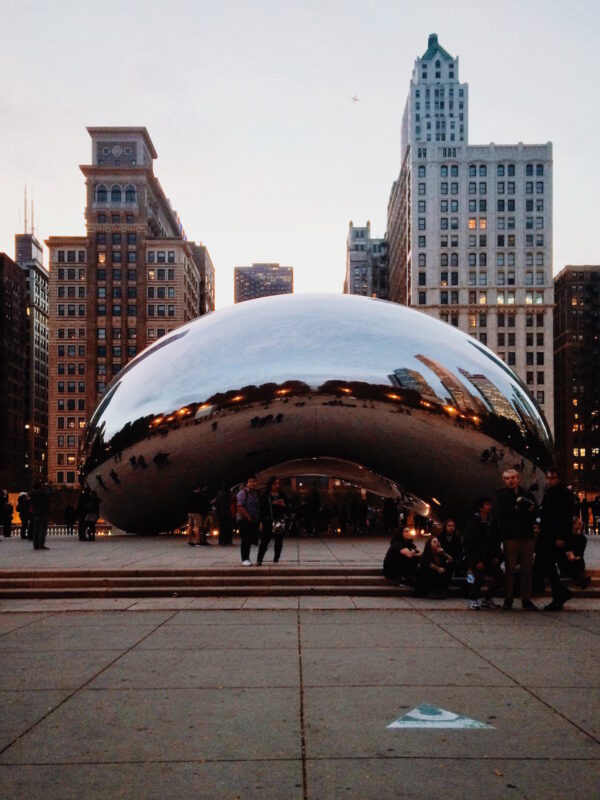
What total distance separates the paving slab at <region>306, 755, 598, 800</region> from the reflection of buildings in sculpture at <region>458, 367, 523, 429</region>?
11452mm

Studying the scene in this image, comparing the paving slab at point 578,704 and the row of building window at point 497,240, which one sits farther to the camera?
the row of building window at point 497,240

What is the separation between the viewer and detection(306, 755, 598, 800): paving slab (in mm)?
3357

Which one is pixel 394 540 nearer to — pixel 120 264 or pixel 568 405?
pixel 120 264

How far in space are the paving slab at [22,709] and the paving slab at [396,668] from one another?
67.4 inches

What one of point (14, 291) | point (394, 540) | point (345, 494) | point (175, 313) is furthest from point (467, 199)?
point (394, 540)

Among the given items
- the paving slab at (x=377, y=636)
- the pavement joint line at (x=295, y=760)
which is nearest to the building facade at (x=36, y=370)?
the paving slab at (x=377, y=636)

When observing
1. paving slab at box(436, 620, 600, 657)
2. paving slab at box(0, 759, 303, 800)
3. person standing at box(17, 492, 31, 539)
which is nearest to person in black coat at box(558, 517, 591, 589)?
paving slab at box(436, 620, 600, 657)

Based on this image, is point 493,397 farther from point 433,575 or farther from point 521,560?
point 521,560

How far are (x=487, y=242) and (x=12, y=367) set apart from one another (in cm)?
8304

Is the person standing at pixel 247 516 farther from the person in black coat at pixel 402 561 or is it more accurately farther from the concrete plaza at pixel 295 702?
the concrete plaza at pixel 295 702

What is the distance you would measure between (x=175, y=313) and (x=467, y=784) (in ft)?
360

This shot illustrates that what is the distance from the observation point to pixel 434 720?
174 inches

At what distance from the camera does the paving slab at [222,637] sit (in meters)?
6.62

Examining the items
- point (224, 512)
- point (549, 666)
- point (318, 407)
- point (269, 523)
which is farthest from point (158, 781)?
point (224, 512)
